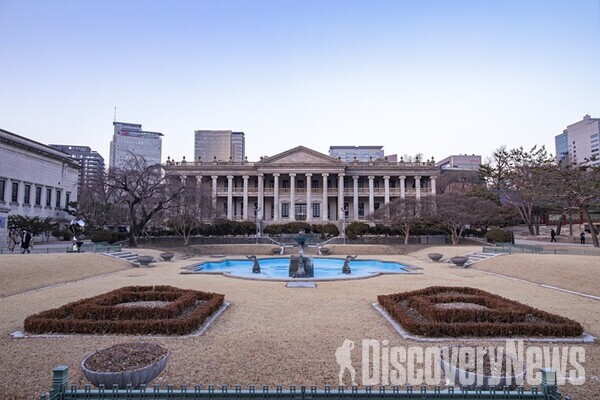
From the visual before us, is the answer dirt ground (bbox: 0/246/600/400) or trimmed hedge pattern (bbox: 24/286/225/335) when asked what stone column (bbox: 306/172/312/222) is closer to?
dirt ground (bbox: 0/246/600/400)

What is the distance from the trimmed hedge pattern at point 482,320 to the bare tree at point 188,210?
25934 mm

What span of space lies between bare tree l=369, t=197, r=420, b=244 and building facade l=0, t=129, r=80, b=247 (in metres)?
37.9

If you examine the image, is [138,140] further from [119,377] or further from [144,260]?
[119,377]

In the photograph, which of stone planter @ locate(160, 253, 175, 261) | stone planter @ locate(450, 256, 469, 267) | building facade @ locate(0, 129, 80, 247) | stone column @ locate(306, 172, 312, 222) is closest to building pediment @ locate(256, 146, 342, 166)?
Result: stone column @ locate(306, 172, 312, 222)

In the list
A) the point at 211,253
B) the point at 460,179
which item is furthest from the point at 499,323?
the point at 460,179

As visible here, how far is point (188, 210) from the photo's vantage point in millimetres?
33781

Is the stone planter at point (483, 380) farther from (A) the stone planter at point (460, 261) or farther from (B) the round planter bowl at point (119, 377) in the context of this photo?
(A) the stone planter at point (460, 261)

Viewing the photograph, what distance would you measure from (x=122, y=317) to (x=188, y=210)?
25872mm

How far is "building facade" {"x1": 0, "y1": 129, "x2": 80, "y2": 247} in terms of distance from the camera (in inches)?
1594

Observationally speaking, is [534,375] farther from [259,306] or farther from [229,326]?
[259,306]

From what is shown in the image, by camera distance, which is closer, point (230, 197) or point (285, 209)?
point (230, 197)

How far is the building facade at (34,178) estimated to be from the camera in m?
40.5

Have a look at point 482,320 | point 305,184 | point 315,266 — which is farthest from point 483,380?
point 305,184

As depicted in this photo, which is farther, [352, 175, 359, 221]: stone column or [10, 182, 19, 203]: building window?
[352, 175, 359, 221]: stone column
